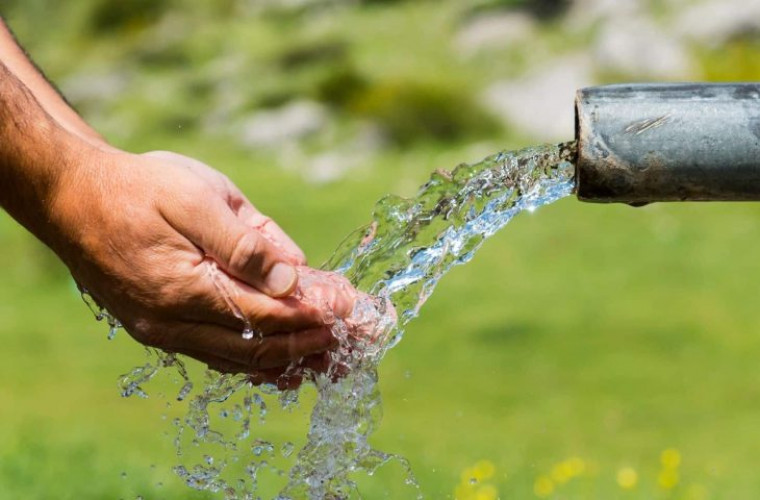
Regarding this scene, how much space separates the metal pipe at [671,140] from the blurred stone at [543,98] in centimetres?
758

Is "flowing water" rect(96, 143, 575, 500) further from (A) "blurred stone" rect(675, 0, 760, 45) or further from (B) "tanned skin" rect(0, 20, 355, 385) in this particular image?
(A) "blurred stone" rect(675, 0, 760, 45)

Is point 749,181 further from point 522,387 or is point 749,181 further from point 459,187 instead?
point 522,387

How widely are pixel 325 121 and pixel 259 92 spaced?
848mm

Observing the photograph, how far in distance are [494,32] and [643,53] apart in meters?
1.61

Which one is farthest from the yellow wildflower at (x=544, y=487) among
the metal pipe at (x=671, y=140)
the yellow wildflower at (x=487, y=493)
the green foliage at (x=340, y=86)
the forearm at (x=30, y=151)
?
the green foliage at (x=340, y=86)

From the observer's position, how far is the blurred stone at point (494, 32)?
10906mm

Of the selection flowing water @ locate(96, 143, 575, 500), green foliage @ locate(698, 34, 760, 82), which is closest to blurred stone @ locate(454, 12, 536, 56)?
green foliage @ locate(698, 34, 760, 82)

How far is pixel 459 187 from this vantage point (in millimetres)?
2355

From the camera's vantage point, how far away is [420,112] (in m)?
9.97

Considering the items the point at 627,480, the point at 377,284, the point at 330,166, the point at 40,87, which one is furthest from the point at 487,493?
the point at 330,166

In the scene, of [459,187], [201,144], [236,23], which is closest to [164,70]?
[236,23]

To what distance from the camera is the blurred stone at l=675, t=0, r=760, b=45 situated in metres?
9.85

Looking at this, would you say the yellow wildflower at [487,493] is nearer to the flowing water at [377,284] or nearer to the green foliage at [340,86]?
the flowing water at [377,284]

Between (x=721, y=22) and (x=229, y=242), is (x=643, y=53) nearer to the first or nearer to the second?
(x=721, y=22)
